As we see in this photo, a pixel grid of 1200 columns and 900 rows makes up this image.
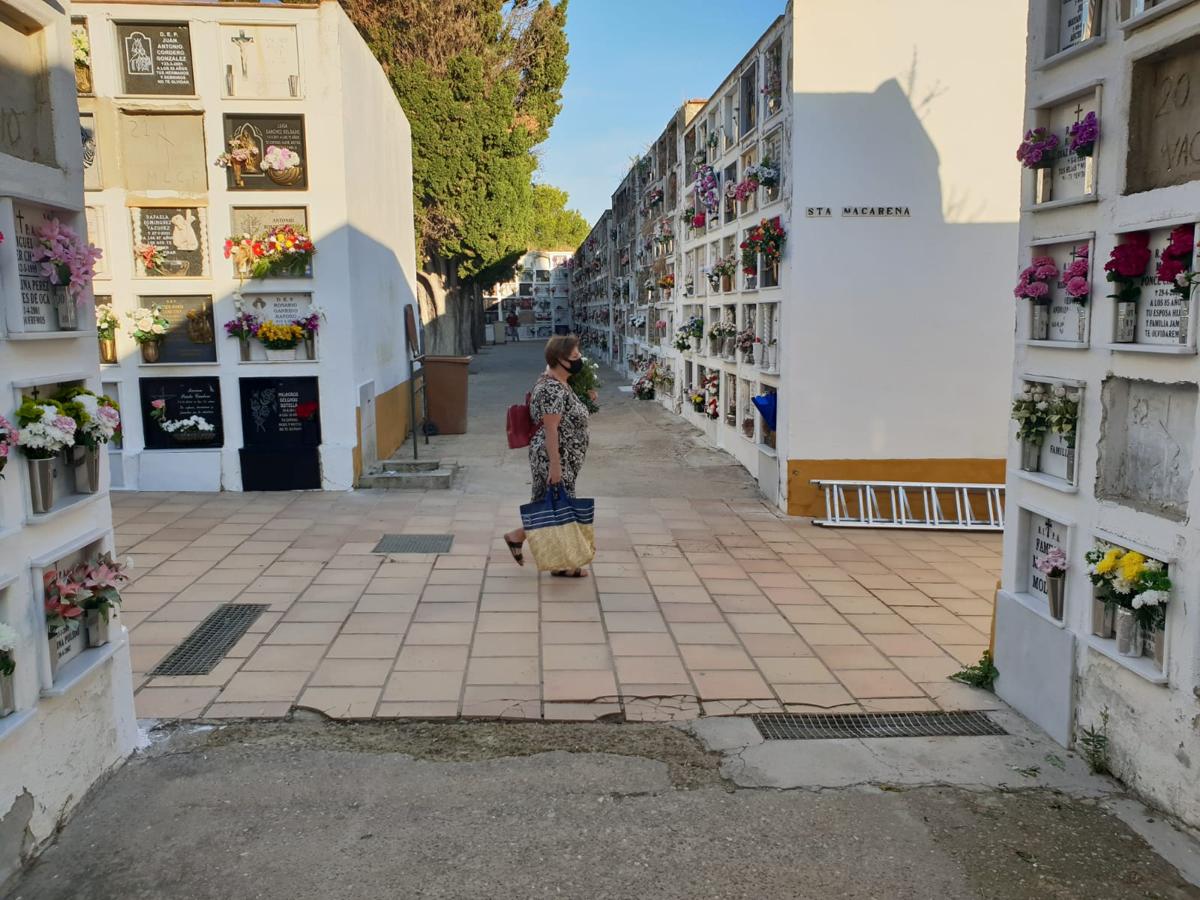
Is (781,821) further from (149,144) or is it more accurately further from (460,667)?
(149,144)

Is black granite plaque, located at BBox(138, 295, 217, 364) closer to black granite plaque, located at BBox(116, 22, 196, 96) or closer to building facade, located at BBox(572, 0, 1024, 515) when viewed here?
black granite plaque, located at BBox(116, 22, 196, 96)

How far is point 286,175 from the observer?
7.76 meters

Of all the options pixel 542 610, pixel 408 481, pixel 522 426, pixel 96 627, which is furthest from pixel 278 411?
pixel 96 627

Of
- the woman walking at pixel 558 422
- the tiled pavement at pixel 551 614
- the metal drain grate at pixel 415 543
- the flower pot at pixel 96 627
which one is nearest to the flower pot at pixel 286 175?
the tiled pavement at pixel 551 614

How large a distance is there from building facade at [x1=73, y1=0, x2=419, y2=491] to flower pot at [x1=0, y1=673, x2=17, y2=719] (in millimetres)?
5653

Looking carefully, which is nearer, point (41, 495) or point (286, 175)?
point (41, 495)

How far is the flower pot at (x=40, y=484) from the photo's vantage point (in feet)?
8.60

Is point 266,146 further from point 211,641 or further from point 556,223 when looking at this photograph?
point 556,223

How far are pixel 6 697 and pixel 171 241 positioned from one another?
20.4 ft

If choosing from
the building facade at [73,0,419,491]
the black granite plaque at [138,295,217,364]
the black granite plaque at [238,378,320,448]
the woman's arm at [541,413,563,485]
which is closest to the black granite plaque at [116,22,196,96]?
the building facade at [73,0,419,491]

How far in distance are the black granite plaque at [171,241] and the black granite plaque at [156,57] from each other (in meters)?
1.00

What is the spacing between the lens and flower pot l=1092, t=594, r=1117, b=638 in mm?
3123

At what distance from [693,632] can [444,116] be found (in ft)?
49.9

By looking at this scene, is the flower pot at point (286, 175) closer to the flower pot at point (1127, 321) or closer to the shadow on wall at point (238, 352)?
the shadow on wall at point (238, 352)
